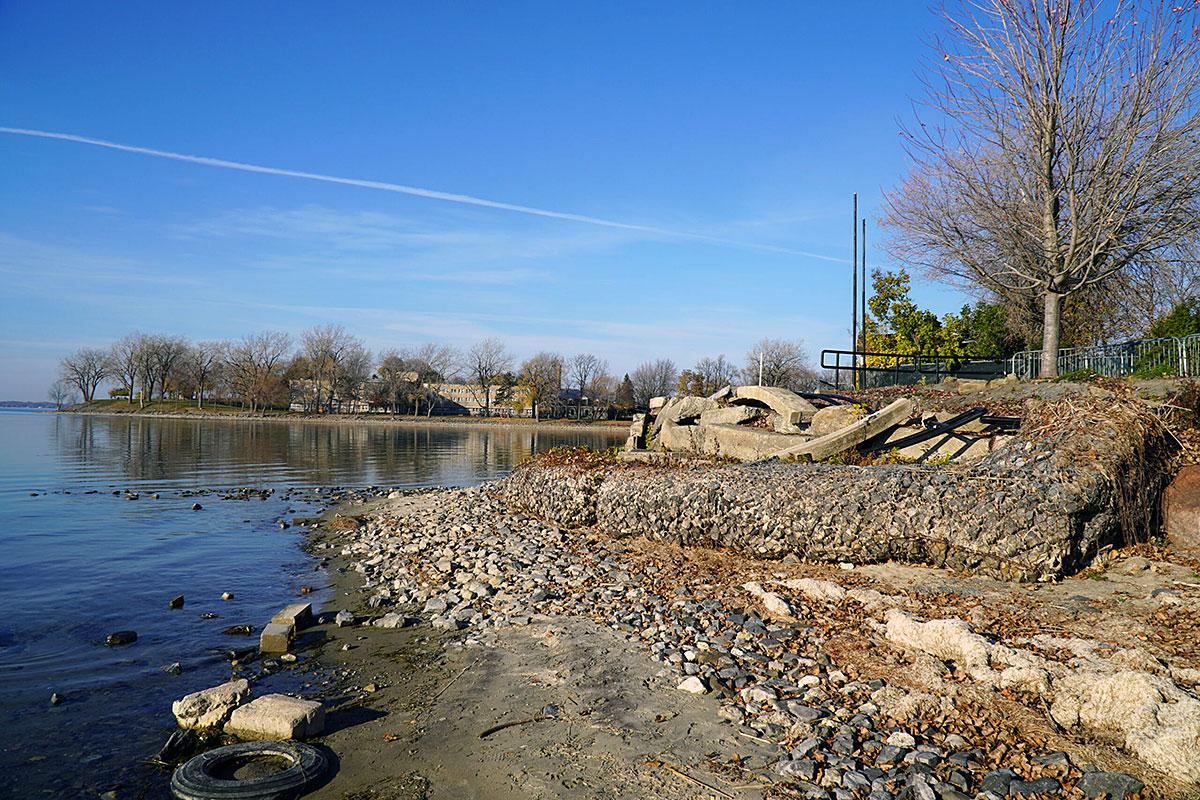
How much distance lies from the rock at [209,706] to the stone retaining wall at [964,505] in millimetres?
→ 6648

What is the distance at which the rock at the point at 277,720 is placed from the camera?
546 centimetres

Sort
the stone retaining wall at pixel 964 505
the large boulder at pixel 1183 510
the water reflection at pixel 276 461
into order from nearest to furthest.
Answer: the stone retaining wall at pixel 964 505 → the large boulder at pixel 1183 510 → the water reflection at pixel 276 461

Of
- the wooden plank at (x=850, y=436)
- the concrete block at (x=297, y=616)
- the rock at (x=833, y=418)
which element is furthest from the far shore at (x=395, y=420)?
the concrete block at (x=297, y=616)

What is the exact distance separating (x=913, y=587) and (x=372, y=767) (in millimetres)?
6152

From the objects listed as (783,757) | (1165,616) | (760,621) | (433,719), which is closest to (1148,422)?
(1165,616)

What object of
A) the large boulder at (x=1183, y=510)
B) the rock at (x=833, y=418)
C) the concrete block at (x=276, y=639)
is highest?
the rock at (x=833, y=418)

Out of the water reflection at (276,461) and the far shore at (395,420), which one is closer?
the water reflection at (276,461)

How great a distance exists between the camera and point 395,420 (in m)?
95.4

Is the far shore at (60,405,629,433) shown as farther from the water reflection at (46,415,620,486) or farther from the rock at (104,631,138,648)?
the rock at (104,631,138,648)

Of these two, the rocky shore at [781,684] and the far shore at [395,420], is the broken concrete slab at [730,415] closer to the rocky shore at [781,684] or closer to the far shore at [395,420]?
the rocky shore at [781,684]

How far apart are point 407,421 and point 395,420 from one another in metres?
1.88

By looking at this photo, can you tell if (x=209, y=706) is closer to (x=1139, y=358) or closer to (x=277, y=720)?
(x=277, y=720)

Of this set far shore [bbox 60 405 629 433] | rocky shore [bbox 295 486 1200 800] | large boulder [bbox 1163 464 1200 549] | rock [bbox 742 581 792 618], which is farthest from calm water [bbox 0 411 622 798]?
far shore [bbox 60 405 629 433]

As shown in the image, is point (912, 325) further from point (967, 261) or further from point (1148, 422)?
point (1148, 422)
